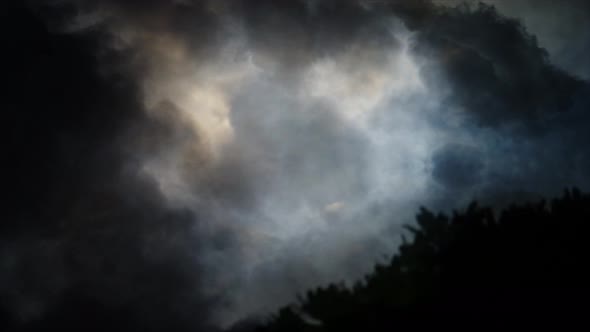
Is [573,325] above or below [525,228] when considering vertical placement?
below

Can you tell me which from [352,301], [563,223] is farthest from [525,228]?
[352,301]

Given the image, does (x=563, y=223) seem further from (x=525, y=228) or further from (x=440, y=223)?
(x=440, y=223)

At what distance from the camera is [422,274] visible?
30.0 meters

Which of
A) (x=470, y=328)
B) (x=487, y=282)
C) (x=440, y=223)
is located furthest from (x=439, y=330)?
(x=440, y=223)

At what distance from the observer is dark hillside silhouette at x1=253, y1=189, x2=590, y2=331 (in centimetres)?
2814

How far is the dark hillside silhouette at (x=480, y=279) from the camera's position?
92.3ft

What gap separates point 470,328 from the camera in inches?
1103

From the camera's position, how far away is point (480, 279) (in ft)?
95.1

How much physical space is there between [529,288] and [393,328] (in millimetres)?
6918

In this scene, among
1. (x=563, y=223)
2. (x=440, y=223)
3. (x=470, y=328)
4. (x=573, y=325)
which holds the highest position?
(x=440, y=223)

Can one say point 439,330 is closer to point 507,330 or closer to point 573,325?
point 507,330

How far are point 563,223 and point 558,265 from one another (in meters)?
2.40

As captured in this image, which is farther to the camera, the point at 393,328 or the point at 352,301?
the point at 352,301

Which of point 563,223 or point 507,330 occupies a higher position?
point 563,223
